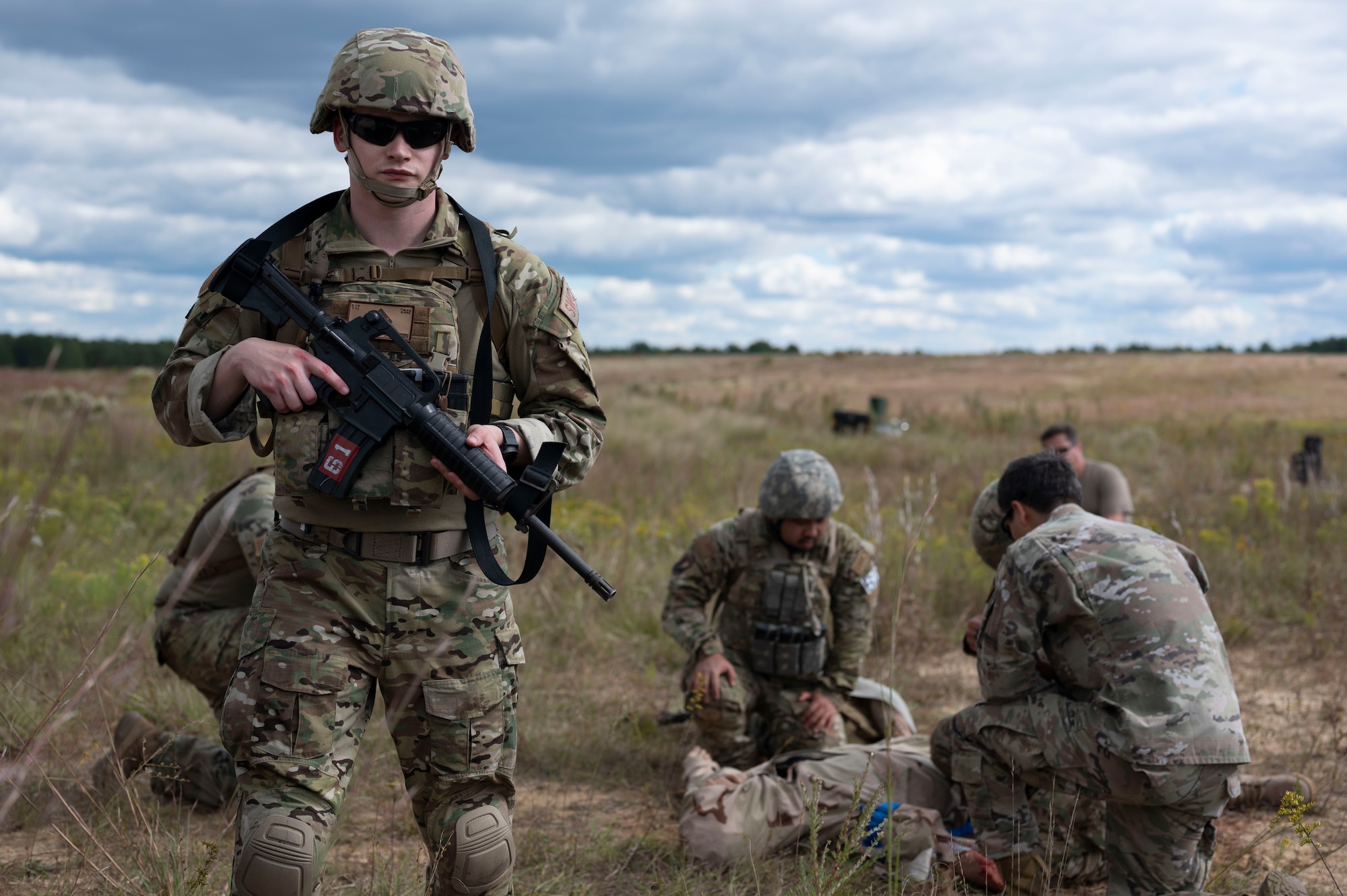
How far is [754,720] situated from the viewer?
5.00m

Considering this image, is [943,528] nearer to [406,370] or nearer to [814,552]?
[814,552]

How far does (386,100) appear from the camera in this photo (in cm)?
240

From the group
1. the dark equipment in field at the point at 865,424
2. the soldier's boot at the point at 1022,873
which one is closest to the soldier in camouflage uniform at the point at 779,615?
the soldier's boot at the point at 1022,873

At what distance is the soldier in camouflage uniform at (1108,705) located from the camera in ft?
10.6

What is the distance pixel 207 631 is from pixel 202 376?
1866mm

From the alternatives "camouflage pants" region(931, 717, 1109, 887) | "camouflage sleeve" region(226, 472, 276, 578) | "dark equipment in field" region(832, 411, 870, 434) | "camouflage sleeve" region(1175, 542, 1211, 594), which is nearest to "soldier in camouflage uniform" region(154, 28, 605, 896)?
"camouflage sleeve" region(226, 472, 276, 578)

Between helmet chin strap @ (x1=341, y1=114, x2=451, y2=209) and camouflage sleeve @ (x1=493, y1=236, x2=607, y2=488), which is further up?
helmet chin strap @ (x1=341, y1=114, x2=451, y2=209)

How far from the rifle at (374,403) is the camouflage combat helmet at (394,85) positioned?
0.75 feet

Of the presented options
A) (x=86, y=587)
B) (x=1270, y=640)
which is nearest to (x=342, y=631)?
(x=86, y=587)

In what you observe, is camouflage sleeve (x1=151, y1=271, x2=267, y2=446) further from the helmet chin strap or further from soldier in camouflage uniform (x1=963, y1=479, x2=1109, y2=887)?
soldier in camouflage uniform (x1=963, y1=479, x2=1109, y2=887)

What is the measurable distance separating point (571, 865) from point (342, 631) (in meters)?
1.63

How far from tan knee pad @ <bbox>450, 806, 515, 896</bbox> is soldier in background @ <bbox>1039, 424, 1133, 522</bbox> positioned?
16.8 ft

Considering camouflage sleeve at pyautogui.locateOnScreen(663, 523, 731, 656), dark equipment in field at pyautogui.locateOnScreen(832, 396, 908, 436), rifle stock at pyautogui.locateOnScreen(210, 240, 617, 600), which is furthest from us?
dark equipment in field at pyautogui.locateOnScreen(832, 396, 908, 436)

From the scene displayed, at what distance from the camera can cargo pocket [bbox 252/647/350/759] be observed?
2.24m
